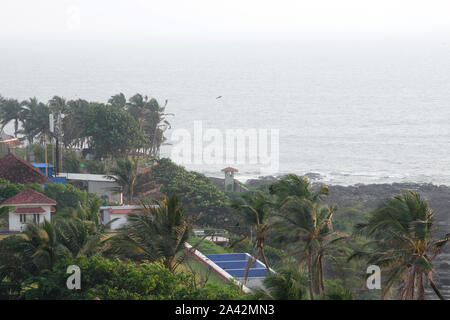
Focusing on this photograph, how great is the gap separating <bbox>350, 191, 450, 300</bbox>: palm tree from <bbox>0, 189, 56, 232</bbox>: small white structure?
18546 mm

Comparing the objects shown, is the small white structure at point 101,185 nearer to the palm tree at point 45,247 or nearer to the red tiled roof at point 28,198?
the red tiled roof at point 28,198

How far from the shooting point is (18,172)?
40906 millimetres

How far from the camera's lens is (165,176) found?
49375 mm

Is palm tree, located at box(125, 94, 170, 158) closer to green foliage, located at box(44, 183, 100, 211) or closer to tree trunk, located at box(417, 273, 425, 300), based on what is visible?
green foliage, located at box(44, 183, 100, 211)

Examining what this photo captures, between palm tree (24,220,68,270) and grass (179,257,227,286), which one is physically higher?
palm tree (24,220,68,270)

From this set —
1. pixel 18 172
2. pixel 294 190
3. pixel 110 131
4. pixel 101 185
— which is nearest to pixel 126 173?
pixel 101 185

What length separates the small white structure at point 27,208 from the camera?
1315 inches

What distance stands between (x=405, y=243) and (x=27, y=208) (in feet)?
66.4

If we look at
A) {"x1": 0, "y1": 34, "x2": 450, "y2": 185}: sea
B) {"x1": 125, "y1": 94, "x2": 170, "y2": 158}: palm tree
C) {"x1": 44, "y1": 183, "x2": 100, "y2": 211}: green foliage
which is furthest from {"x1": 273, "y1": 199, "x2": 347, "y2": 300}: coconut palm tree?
{"x1": 0, "y1": 34, "x2": 450, "y2": 185}: sea

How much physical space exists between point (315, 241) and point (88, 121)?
4259cm

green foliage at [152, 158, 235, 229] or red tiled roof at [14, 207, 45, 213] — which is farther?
green foliage at [152, 158, 235, 229]

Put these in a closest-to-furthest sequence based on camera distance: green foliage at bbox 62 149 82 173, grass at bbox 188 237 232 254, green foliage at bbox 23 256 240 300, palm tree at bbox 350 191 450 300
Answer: palm tree at bbox 350 191 450 300 → green foliage at bbox 23 256 240 300 → grass at bbox 188 237 232 254 → green foliage at bbox 62 149 82 173

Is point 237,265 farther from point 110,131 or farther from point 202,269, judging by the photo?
point 110,131

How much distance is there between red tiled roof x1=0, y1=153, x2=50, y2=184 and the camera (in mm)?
40531
